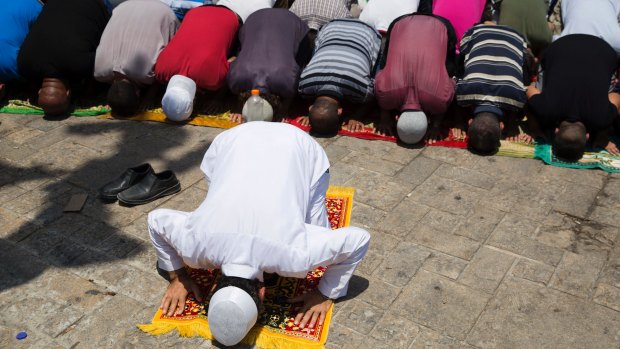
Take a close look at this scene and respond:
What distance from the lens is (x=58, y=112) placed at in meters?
5.95

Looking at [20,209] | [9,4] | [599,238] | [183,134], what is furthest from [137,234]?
[9,4]

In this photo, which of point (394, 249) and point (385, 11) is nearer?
point (394, 249)

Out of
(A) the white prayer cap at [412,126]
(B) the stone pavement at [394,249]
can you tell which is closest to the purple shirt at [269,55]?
(B) the stone pavement at [394,249]

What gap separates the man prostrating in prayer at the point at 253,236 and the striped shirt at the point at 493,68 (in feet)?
7.38

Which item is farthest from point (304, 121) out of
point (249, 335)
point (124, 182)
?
point (249, 335)

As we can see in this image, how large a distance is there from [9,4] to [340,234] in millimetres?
4812

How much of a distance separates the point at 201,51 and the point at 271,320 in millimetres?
3147

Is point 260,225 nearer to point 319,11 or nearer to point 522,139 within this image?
point 522,139

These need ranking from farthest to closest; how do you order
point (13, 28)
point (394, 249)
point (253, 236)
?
point (13, 28) → point (394, 249) → point (253, 236)

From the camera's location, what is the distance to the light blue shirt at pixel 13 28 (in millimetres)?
6105

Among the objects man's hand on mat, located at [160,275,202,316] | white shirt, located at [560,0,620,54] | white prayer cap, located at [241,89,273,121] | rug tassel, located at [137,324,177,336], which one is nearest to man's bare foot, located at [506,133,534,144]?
white shirt, located at [560,0,620,54]

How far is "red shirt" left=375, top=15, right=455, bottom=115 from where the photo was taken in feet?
17.5

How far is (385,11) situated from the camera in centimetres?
640

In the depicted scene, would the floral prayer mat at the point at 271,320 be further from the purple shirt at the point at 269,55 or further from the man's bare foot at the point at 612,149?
the man's bare foot at the point at 612,149
